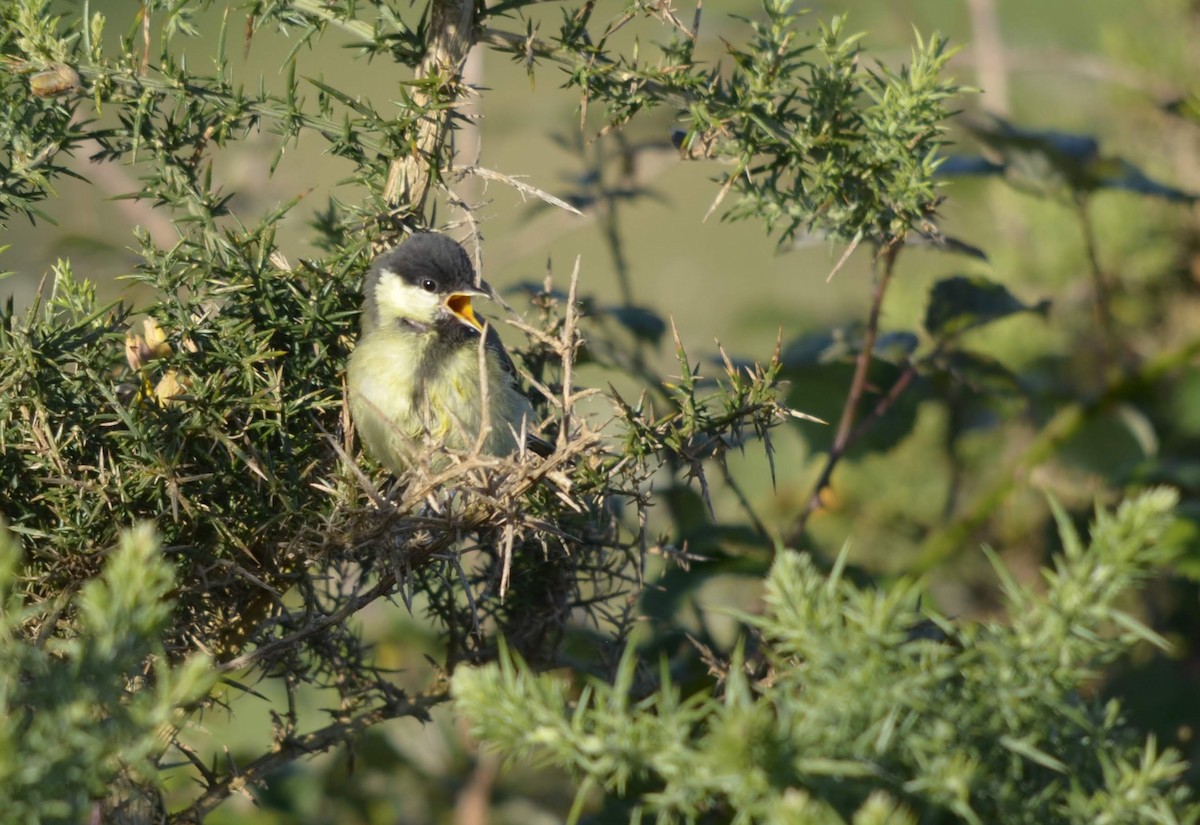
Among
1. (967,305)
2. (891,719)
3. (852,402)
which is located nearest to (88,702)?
(891,719)

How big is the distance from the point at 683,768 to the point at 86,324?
2.90 feet

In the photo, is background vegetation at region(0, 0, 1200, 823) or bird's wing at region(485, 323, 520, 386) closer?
background vegetation at region(0, 0, 1200, 823)

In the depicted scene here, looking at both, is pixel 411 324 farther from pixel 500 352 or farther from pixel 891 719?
pixel 891 719

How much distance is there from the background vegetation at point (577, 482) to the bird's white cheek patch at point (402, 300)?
0.12 meters

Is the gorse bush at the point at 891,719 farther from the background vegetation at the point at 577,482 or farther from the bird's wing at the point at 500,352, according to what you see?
the bird's wing at the point at 500,352

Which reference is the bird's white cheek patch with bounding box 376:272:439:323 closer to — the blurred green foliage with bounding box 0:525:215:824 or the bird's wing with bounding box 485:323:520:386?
the bird's wing with bounding box 485:323:520:386

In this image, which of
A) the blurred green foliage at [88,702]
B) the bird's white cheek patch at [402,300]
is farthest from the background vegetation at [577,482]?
the bird's white cheek patch at [402,300]

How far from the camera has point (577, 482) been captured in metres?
1.43

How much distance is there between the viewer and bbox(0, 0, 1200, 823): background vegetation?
83cm

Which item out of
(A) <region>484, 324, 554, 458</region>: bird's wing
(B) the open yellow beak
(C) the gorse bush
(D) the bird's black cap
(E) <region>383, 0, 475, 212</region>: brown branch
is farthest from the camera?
(B) the open yellow beak

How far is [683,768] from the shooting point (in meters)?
0.80

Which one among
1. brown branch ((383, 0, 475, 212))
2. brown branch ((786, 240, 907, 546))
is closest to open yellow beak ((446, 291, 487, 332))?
brown branch ((383, 0, 475, 212))

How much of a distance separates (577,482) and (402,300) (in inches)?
25.5

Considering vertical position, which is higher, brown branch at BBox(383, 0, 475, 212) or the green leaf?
brown branch at BBox(383, 0, 475, 212)
